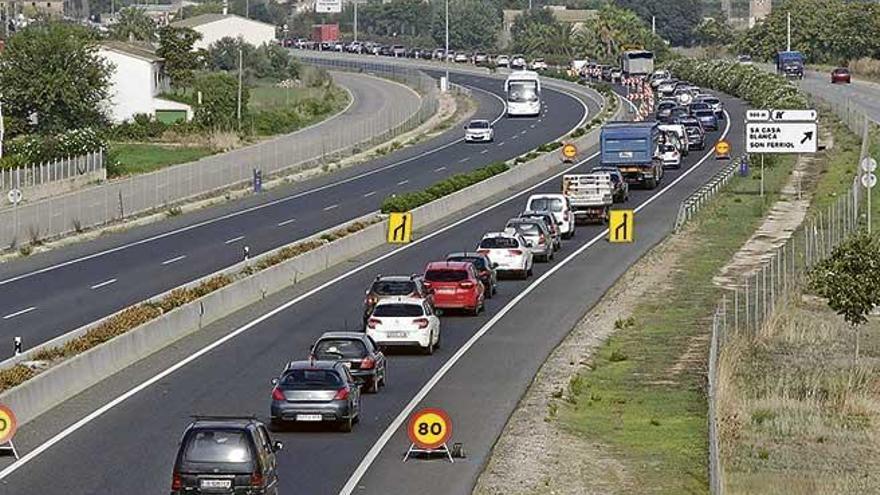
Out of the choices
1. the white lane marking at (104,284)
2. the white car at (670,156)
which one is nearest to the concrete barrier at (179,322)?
the white lane marking at (104,284)

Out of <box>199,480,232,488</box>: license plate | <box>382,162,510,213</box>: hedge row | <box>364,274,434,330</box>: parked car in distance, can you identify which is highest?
<box>199,480,232,488</box>: license plate

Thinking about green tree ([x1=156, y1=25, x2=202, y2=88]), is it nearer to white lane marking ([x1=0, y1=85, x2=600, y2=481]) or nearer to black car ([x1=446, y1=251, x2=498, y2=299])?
white lane marking ([x1=0, y1=85, x2=600, y2=481])

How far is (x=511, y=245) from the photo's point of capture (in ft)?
187

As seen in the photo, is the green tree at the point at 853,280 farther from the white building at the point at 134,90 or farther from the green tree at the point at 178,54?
the green tree at the point at 178,54

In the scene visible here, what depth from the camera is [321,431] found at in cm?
3406

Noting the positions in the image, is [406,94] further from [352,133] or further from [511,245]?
[511,245]

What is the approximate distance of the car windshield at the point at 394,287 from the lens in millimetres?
46406

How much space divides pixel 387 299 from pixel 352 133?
7009cm

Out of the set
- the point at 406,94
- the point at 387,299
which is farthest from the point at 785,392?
the point at 406,94

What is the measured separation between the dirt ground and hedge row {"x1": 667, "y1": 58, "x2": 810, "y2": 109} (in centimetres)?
6519

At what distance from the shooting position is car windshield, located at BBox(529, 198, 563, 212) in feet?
220

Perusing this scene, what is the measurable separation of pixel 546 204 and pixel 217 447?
139 feet

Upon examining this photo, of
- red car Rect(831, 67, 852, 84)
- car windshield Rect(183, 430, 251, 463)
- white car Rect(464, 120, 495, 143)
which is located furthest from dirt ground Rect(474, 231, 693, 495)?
red car Rect(831, 67, 852, 84)

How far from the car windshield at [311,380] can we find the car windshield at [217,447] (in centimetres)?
707
